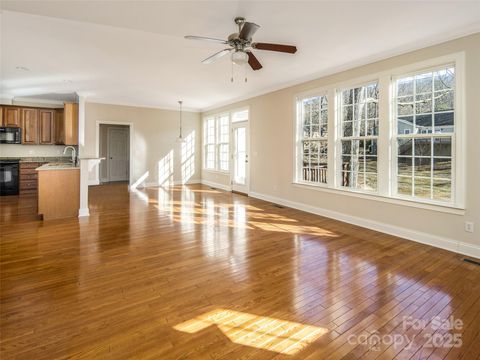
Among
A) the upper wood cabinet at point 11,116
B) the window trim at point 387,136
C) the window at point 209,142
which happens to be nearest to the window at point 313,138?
the window trim at point 387,136

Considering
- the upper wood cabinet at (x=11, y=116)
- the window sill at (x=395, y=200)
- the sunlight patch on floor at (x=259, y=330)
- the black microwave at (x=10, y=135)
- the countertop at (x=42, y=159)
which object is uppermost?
the upper wood cabinet at (x=11, y=116)

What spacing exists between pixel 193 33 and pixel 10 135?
6802mm

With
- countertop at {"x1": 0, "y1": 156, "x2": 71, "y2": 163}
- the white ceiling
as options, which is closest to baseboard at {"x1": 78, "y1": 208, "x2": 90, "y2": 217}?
the white ceiling

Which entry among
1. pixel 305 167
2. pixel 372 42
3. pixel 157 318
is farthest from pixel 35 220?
pixel 372 42

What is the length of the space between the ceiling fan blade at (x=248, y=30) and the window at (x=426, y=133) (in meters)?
2.65

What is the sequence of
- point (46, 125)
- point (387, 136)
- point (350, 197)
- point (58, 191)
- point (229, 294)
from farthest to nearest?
point (46, 125)
point (58, 191)
point (350, 197)
point (387, 136)
point (229, 294)

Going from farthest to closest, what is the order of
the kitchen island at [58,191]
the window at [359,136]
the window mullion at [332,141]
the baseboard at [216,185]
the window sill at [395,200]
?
the baseboard at [216,185], the window mullion at [332,141], the kitchen island at [58,191], the window at [359,136], the window sill at [395,200]

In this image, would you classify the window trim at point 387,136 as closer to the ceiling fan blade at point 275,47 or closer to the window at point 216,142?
the ceiling fan blade at point 275,47

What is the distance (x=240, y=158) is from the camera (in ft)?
26.2

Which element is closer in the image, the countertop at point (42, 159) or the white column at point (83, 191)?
the white column at point (83, 191)

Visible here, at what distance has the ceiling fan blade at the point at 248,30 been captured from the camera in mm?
2588

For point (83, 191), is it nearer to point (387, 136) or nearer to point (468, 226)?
point (387, 136)

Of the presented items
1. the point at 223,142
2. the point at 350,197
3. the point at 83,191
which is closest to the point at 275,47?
the point at 350,197

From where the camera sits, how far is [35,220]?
15.5 ft
